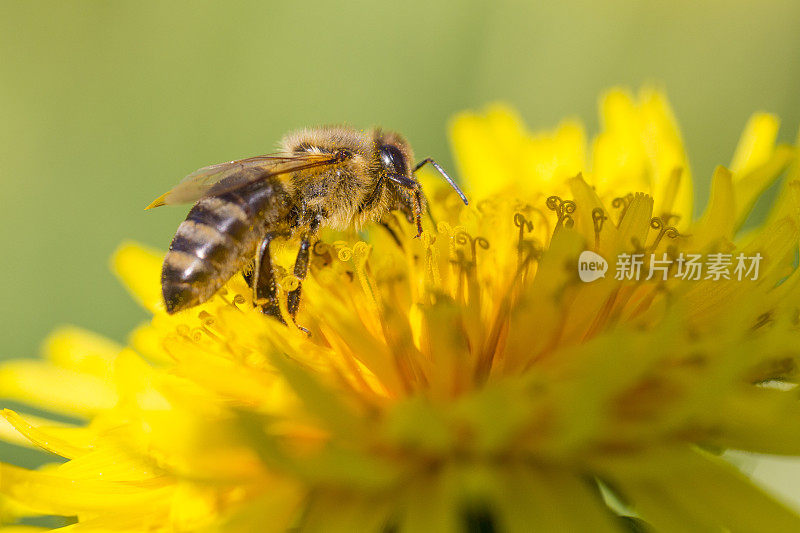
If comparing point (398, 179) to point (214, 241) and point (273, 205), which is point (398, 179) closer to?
point (273, 205)

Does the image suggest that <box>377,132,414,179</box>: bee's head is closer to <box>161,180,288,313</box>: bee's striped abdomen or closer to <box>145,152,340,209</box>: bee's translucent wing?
<box>145,152,340,209</box>: bee's translucent wing

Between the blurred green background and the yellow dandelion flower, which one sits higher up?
the blurred green background

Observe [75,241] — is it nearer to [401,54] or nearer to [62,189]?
[62,189]

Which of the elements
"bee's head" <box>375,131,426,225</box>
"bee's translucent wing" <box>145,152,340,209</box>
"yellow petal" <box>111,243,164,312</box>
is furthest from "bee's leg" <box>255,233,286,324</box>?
"yellow petal" <box>111,243,164,312</box>

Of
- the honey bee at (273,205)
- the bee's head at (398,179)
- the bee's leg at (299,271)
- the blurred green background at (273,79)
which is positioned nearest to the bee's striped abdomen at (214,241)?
the honey bee at (273,205)

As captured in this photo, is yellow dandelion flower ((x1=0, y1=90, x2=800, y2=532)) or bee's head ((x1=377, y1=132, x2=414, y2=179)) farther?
bee's head ((x1=377, y1=132, x2=414, y2=179))

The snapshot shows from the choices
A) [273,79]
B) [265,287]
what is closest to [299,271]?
[265,287]

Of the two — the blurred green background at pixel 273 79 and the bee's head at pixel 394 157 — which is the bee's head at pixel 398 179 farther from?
the blurred green background at pixel 273 79

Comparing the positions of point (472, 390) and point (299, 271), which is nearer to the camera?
point (472, 390)
